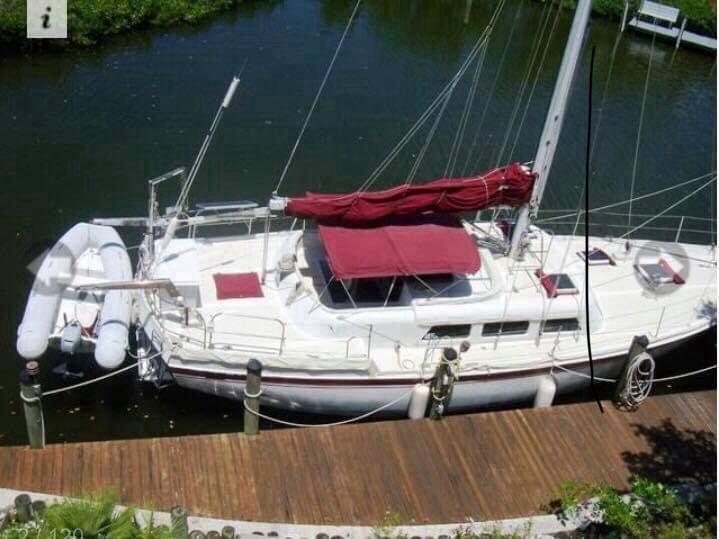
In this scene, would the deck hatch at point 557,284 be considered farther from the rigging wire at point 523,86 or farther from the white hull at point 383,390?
the rigging wire at point 523,86

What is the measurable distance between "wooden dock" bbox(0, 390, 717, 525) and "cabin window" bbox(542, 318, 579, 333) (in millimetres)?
1615

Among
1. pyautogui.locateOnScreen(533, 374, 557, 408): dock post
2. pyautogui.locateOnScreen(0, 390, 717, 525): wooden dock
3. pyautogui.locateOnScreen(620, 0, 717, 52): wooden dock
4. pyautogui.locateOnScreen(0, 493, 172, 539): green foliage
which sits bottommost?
pyautogui.locateOnScreen(0, 390, 717, 525): wooden dock

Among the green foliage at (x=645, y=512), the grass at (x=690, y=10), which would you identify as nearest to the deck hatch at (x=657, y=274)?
the green foliage at (x=645, y=512)

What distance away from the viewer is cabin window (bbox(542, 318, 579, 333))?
52.6ft

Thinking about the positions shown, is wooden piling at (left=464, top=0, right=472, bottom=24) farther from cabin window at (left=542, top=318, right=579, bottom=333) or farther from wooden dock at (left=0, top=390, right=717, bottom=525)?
wooden dock at (left=0, top=390, right=717, bottom=525)

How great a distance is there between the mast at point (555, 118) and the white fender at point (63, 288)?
25.1ft

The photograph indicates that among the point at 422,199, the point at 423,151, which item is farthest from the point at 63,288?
the point at 423,151

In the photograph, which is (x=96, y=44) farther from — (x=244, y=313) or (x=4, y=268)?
(x=244, y=313)

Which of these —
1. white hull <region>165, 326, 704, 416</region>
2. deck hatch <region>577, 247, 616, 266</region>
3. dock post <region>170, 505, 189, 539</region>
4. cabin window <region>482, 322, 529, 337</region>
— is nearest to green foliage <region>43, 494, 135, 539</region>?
dock post <region>170, 505, 189, 539</region>

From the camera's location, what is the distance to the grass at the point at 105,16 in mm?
30047

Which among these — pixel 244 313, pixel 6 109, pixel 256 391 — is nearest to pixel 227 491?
pixel 256 391

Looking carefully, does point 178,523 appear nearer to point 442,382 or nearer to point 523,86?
point 442,382

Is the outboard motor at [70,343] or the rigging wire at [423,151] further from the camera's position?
the rigging wire at [423,151]

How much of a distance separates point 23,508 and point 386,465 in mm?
5373
